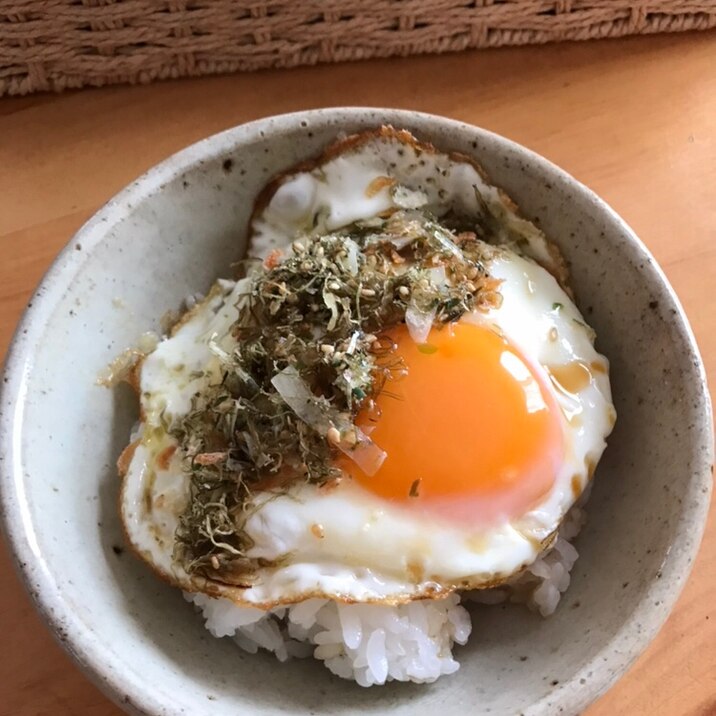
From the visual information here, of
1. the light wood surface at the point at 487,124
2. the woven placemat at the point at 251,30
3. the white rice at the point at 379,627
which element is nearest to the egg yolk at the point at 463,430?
the white rice at the point at 379,627

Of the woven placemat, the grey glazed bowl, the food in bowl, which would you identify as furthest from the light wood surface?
the food in bowl

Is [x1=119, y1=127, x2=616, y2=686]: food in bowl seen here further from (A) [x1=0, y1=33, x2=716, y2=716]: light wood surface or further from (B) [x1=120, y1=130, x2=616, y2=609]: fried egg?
(A) [x1=0, y1=33, x2=716, y2=716]: light wood surface

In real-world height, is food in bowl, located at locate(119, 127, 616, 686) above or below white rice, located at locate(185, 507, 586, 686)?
above

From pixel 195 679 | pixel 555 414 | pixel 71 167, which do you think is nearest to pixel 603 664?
pixel 555 414

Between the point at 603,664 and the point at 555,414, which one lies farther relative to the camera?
the point at 555,414

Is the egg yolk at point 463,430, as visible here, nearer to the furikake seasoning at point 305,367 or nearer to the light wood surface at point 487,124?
the furikake seasoning at point 305,367

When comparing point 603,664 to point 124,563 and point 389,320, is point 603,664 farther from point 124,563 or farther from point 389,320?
point 124,563
